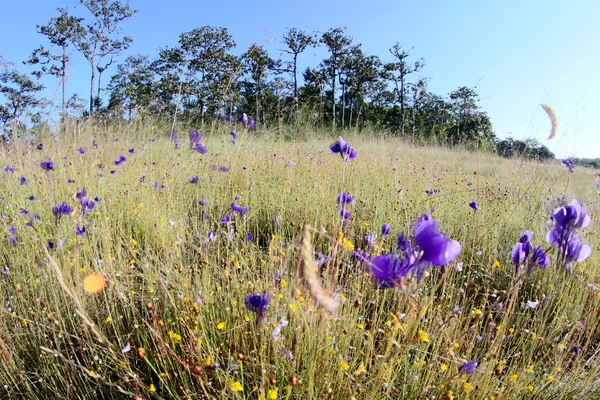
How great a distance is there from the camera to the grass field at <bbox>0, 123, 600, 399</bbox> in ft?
3.75

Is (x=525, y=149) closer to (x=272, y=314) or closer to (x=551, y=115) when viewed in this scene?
(x=551, y=115)

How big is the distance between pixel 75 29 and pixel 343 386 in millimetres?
27934

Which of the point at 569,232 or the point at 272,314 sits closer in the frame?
Answer: the point at 569,232

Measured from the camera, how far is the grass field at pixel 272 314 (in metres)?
1.14

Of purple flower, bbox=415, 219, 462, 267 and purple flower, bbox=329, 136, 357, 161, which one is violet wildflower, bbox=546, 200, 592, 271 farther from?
purple flower, bbox=329, 136, 357, 161

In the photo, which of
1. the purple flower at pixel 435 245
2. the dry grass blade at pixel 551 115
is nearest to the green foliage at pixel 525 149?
the dry grass blade at pixel 551 115

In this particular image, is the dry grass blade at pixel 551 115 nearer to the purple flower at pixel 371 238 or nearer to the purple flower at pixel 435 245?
the purple flower at pixel 371 238

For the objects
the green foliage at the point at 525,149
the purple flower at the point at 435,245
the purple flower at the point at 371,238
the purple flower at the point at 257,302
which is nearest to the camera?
the purple flower at the point at 435,245

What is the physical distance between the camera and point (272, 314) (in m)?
1.29

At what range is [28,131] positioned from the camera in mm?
4188

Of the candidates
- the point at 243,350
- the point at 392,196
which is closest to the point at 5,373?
the point at 243,350

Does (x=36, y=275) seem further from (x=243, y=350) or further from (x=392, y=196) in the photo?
(x=392, y=196)

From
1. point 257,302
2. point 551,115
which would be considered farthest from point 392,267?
point 551,115

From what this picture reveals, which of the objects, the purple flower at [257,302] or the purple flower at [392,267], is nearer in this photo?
the purple flower at [392,267]
